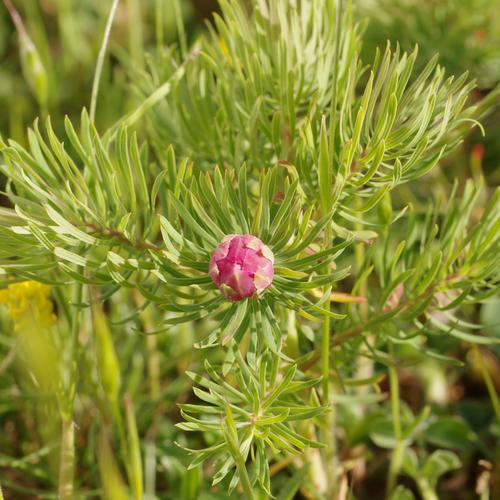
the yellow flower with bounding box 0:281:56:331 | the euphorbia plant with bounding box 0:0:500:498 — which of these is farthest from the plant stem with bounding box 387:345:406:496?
the yellow flower with bounding box 0:281:56:331

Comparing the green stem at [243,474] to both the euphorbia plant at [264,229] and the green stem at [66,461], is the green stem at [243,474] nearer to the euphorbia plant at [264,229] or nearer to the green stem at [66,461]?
the euphorbia plant at [264,229]

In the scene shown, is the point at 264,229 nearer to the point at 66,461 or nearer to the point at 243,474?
the point at 243,474

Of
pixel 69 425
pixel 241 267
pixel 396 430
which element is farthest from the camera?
pixel 396 430

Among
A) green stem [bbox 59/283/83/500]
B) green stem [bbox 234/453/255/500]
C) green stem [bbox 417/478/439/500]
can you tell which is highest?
green stem [bbox 59/283/83/500]

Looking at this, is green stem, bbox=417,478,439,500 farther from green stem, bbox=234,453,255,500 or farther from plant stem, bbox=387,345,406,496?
green stem, bbox=234,453,255,500

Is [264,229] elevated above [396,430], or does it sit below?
above

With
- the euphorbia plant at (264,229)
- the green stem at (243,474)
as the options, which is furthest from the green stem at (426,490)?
the green stem at (243,474)

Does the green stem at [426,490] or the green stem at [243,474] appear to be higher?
Result: the green stem at [243,474]

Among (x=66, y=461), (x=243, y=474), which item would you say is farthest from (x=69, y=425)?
(x=243, y=474)
